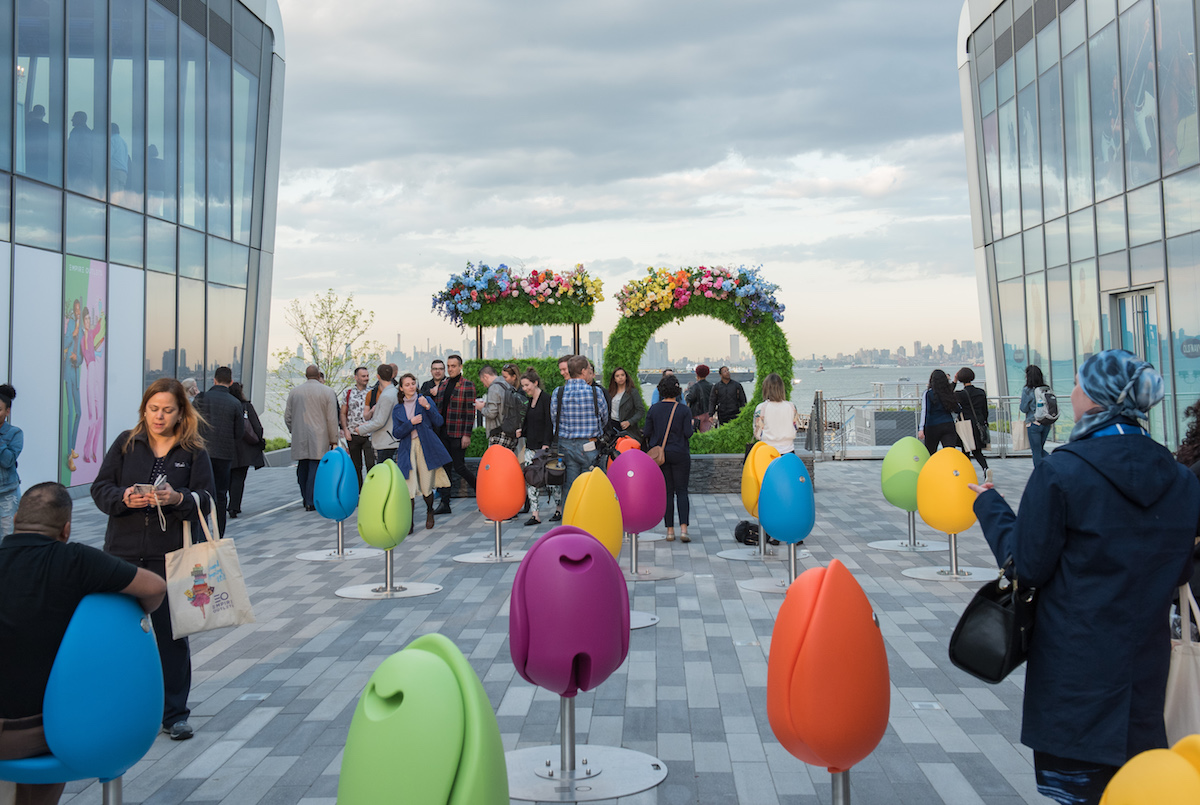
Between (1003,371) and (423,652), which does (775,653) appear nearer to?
(423,652)

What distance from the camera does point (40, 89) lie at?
14.5 metres

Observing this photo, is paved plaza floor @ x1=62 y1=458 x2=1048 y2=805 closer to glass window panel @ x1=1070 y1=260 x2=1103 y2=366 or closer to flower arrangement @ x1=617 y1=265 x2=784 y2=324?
flower arrangement @ x1=617 y1=265 x2=784 y2=324

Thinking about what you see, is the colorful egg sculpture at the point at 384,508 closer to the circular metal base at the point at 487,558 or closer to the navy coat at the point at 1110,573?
the circular metal base at the point at 487,558

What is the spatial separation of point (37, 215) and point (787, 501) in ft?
40.1

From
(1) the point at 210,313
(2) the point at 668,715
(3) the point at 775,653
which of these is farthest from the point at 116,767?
(1) the point at 210,313

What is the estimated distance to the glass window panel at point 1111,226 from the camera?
18.6 metres

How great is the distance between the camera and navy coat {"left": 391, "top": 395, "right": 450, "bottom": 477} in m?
11.0

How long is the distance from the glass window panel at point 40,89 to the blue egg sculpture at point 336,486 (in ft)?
26.7

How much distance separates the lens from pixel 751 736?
4754mm

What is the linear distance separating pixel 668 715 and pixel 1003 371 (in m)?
22.5

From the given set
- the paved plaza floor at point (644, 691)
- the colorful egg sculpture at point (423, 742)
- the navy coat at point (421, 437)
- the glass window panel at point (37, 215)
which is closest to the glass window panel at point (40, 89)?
the glass window panel at point (37, 215)

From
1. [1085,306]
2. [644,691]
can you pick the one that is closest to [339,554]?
[644,691]

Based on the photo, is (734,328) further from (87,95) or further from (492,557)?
(87,95)

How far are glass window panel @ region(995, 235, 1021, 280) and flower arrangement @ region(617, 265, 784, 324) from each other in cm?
1081
